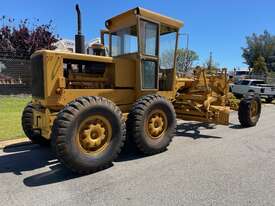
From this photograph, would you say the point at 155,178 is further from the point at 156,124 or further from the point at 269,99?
the point at 269,99

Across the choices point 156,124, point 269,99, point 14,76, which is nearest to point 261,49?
point 269,99

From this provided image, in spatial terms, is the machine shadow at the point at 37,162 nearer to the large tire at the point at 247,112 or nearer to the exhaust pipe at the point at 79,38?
the exhaust pipe at the point at 79,38

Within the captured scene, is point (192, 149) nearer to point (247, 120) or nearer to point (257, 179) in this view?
point (257, 179)

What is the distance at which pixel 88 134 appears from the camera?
16.4 feet

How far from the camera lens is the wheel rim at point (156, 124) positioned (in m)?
5.96

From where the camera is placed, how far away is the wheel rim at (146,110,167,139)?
19.6 feet

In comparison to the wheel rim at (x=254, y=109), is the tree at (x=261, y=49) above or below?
above

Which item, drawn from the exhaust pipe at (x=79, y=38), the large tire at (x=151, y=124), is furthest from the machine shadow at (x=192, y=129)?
the exhaust pipe at (x=79, y=38)

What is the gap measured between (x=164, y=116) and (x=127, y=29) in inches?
85.3

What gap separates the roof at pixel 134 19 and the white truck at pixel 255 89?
46.4 ft

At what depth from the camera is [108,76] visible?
6234 millimetres

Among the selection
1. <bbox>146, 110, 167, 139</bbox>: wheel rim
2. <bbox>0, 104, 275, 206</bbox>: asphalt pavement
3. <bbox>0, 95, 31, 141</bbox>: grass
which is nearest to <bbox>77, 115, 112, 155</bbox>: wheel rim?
<bbox>0, 104, 275, 206</bbox>: asphalt pavement

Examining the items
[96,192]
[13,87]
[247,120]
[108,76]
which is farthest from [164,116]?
[13,87]

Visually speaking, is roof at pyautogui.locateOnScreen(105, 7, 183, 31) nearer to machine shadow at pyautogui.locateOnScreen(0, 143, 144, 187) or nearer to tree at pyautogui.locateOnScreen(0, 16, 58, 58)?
machine shadow at pyautogui.locateOnScreen(0, 143, 144, 187)
